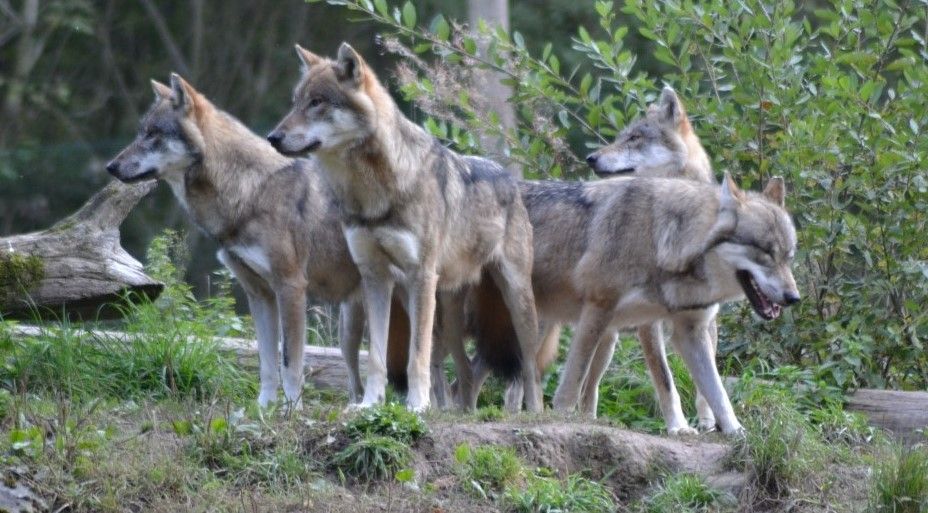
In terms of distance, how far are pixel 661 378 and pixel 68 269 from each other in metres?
3.31

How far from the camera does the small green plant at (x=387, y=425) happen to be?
20.0ft

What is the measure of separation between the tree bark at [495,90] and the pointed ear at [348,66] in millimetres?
2639

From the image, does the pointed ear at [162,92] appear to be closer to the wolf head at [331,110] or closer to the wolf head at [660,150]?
the wolf head at [331,110]

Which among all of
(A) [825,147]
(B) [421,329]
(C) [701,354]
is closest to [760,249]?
(C) [701,354]

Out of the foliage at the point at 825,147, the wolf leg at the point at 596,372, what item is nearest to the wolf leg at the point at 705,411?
the wolf leg at the point at 596,372

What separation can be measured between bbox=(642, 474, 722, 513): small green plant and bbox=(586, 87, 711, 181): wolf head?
324cm

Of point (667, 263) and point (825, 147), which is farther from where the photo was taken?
point (825, 147)

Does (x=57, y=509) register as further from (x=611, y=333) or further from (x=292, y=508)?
(x=611, y=333)

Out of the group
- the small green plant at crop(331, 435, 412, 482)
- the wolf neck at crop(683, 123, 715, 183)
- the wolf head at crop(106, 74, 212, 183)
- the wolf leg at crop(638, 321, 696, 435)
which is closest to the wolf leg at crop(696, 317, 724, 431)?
the wolf leg at crop(638, 321, 696, 435)

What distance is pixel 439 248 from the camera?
7508mm

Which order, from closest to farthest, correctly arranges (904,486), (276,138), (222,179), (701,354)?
(904,486) → (276,138) → (222,179) → (701,354)

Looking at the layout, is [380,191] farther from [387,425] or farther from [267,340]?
[387,425]

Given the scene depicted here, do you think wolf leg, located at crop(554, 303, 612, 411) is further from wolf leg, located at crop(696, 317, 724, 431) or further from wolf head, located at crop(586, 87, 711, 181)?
wolf head, located at crop(586, 87, 711, 181)

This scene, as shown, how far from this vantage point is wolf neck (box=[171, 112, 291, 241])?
759 centimetres
